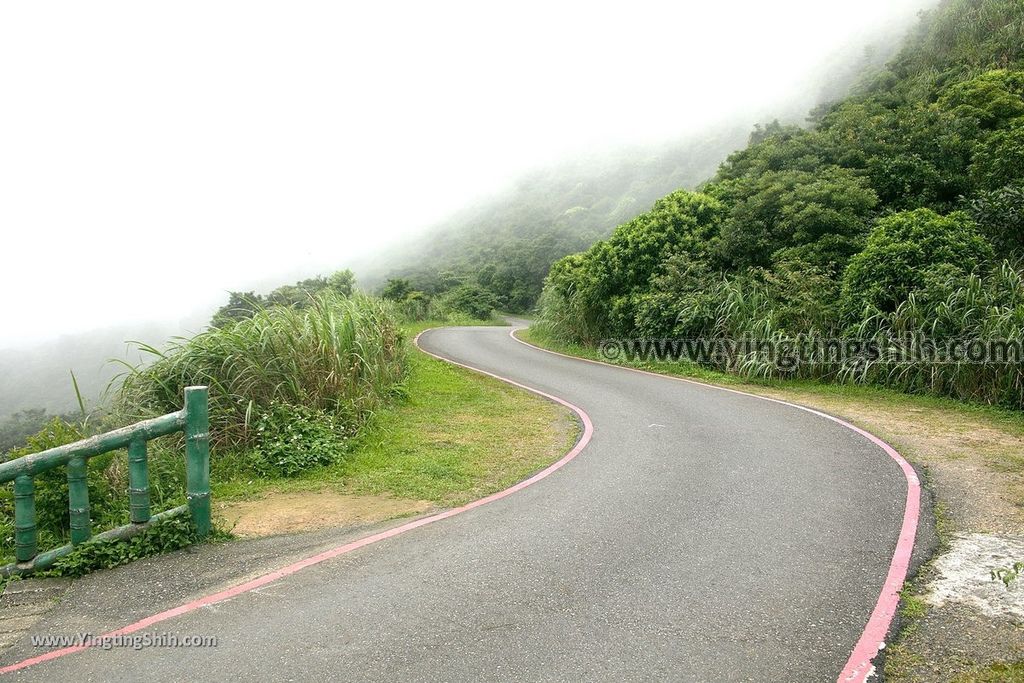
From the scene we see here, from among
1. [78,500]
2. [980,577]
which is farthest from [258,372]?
[980,577]

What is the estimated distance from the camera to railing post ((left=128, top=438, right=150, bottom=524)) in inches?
211

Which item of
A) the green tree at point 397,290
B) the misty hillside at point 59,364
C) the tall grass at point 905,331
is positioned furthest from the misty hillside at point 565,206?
the misty hillside at point 59,364

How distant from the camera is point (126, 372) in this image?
8758 millimetres

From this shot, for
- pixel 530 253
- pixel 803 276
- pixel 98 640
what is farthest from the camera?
pixel 530 253

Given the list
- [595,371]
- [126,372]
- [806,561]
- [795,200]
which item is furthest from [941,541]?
[795,200]

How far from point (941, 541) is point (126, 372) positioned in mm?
9229

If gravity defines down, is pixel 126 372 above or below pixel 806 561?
above

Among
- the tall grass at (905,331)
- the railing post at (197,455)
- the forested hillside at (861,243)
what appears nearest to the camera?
the railing post at (197,455)

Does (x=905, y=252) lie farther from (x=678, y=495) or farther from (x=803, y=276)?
(x=678, y=495)

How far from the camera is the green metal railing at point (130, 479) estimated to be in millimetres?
5051

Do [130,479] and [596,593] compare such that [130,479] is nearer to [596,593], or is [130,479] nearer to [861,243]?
[596,593]

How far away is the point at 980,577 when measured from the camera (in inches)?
181

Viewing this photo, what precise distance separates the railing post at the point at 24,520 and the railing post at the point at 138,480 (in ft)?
2.18

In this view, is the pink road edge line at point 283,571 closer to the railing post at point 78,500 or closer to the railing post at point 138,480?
the railing post at point 138,480
